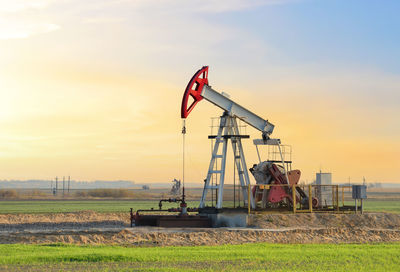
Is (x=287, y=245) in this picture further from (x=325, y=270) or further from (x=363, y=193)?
(x=363, y=193)

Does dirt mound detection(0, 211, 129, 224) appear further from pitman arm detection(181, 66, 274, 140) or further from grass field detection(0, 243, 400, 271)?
grass field detection(0, 243, 400, 271)

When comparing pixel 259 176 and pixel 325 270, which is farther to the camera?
pixel 259 176

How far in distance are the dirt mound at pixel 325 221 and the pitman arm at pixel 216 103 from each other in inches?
167

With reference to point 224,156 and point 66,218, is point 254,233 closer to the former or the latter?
point 224,156

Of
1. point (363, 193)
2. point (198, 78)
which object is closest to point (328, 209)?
point (363, 193)

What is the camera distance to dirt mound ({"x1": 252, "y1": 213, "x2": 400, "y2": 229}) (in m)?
28.5

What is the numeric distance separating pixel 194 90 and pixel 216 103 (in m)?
1.42

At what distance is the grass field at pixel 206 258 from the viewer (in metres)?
17.1

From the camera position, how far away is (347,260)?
18688 millimetres

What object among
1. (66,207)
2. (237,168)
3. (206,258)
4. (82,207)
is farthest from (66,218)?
(82,207)

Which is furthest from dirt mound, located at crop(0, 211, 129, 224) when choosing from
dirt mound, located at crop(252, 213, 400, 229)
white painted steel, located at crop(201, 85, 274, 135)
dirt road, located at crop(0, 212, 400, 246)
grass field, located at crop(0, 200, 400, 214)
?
grass field, located at crop(0, 200, 400, 214)

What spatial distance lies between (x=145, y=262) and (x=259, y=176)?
13.5m

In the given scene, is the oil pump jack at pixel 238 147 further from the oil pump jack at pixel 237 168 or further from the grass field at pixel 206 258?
the grass field at pixel 206 258

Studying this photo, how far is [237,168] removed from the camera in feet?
98.7
